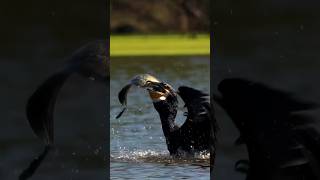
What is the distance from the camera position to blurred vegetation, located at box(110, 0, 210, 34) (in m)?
46.8

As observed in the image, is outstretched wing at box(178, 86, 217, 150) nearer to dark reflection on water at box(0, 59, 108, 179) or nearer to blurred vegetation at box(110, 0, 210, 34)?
dark reflection on water at box(0, 59, 108, 179)

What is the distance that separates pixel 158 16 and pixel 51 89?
4331 centimetres

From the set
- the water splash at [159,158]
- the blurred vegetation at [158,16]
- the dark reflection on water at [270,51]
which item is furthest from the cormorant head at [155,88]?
the blurred vegetation at [158,16]

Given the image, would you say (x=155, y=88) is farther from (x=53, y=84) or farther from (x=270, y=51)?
(x=270, y=51)

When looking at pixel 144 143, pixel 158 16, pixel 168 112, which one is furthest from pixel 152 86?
pixel 158 16

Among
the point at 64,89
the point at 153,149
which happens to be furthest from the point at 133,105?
the point at 64,89

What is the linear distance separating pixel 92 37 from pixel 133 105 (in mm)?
8555

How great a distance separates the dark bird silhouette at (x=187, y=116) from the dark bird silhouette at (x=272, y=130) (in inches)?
93.6

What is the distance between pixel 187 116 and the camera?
917 cm

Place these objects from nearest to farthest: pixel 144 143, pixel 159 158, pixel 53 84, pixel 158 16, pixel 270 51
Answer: pixel 270 51
pixel 53 84
pixel 159 158
pixel 144 143
pixel 158 16

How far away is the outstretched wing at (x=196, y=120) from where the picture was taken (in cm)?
891

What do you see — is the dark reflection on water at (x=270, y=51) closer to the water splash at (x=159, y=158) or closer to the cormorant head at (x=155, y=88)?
the water splash at (x=159, y=158)

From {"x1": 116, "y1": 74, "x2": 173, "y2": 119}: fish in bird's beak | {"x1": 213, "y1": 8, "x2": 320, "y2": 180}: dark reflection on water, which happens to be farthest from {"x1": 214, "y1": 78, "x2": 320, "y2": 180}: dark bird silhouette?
{"x1": 116, "y1": 74, "x2": 173, "y2": 119}: fish in bird's beak

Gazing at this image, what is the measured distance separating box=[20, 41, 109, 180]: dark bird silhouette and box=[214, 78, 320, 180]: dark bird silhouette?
0.80m
